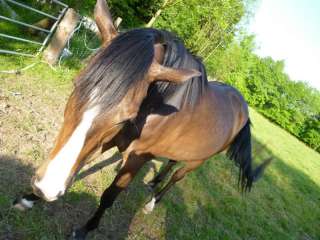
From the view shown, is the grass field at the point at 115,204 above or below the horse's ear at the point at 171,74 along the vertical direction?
below

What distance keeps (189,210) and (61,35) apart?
3.86m

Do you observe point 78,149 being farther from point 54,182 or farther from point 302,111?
point 302,111

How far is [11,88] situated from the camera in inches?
172

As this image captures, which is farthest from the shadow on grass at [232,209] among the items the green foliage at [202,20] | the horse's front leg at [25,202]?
the green foliage at [202,20]

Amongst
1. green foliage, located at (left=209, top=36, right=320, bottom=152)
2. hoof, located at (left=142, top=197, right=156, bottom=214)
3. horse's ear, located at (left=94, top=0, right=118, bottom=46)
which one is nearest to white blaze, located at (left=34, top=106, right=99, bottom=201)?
horse's ear, located at (left=94, top=0, right=118, bottom=46)

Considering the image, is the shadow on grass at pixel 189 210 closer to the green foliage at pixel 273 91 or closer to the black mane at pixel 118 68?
the black mane at pixel 118 68

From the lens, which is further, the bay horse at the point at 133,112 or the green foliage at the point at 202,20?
the green foliage at the point at 202,20

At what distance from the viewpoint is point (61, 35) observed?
5746 millimetres

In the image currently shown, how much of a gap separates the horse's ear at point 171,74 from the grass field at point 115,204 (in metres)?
1.74

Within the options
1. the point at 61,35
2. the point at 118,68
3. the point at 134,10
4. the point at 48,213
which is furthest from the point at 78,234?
the point at 134,10

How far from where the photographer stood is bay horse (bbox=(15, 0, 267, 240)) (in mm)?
1689

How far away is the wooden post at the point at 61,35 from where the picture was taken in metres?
5.70

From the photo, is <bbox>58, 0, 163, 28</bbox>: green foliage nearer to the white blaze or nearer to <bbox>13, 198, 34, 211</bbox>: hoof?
<bbox>13, 198, 34, 211</bbox>: hoof

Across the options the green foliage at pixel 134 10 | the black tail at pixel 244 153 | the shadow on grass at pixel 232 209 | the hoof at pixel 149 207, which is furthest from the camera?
the green foliage at pixel 134 10
